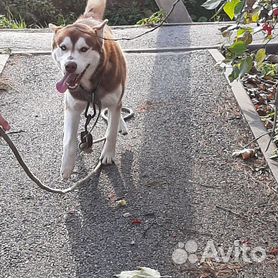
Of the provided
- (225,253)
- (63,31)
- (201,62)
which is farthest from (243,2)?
(201,62)

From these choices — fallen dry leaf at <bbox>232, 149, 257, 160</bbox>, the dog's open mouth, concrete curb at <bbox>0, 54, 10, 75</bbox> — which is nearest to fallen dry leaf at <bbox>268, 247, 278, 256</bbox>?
fallen dry leaf at <bbox>232, 149, 257, 160</bbox>

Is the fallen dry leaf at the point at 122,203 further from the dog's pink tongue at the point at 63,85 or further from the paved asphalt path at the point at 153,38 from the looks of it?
the paved asphalt path at the point at 153,38

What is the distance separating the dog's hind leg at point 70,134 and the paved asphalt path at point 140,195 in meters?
0.15

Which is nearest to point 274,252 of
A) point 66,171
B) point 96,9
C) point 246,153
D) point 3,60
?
point 246,153

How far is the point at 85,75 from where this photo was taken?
147 inches

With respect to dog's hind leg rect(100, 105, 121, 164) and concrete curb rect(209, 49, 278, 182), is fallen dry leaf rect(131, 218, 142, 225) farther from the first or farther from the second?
concrete curb rect(209, 49, 278, 182)

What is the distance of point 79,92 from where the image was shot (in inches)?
150

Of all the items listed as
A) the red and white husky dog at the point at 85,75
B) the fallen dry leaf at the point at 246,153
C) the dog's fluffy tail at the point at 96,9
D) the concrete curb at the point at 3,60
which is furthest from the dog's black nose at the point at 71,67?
the concrete curb at the point at 3,60

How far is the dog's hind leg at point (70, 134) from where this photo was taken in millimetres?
3752

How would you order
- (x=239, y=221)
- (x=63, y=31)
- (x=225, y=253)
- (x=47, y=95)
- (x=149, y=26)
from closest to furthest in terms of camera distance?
(x=225, y=253) → (x=239, y=221) → (x=63, y=31) → (x=47, y=95) → (x=149, y=26)

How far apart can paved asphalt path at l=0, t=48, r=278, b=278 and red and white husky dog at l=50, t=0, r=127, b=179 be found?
22 cm

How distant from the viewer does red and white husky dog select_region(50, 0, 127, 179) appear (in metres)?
3.65

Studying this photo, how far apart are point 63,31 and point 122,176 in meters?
0.94

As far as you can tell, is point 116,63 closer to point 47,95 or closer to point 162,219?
point 162,219
